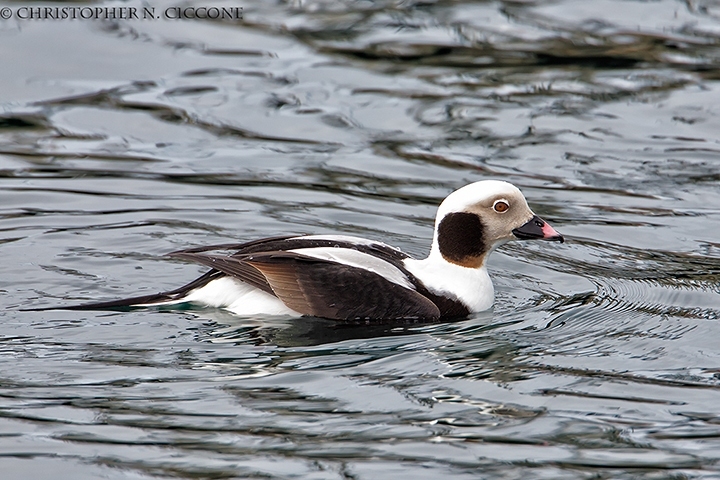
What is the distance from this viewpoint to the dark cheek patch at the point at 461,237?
633cm

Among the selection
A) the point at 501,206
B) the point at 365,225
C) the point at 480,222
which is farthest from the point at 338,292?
the point at 365,225

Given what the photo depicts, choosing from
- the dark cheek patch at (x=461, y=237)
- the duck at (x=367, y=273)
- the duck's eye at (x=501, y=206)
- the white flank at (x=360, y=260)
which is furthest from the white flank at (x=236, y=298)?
the duck's eye at (x=501, y=206)

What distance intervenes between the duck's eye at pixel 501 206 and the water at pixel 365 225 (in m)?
0.54

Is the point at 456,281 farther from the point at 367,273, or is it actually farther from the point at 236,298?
the point at 236,298

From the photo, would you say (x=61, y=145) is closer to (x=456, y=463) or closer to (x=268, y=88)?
(x=268, y=88)

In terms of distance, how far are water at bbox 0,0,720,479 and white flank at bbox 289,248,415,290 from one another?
0.33 meters

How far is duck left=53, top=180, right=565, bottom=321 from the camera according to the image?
6.09m

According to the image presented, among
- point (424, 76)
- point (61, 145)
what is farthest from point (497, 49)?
point (61, 145)

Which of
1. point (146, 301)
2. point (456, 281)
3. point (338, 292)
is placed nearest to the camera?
point (338, 292)

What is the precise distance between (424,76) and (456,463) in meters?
6.89

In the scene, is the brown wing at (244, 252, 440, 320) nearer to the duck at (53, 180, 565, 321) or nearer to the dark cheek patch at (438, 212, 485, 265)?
the duck at (53, 180, 565, 321)

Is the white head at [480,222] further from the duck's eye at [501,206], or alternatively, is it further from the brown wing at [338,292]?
the brown wing at [338,292]

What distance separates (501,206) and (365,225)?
1.64 meters

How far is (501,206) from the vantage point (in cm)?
631
